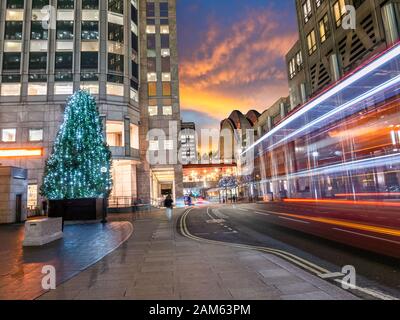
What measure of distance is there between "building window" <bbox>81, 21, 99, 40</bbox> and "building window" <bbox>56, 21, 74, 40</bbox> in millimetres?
1629

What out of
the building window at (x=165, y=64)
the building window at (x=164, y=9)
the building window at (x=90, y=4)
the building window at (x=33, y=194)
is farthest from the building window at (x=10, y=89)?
the building window at (x=164, y=9)

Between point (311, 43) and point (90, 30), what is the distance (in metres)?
31.3

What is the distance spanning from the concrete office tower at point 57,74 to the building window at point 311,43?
25.6 m

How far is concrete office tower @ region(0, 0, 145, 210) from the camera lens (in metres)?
37.3

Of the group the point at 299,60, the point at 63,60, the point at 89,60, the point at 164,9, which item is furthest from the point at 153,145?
the point at 299,60

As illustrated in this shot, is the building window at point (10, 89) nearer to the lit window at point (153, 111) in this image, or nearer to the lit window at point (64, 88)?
the lit window at point (64, 88)

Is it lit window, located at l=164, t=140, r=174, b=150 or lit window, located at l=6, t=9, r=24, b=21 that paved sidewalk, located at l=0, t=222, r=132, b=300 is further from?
lit window, located at l=6, t=9, r=24, b=21

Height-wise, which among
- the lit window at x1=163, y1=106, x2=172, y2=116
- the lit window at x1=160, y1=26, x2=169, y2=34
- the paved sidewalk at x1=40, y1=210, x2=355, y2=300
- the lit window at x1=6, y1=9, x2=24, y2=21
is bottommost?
the paved sidewalk at x1=40, y1=210, x2=355, y2=300

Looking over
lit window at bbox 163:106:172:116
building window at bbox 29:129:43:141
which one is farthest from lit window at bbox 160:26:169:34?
building window at bbox 29:129:43:141

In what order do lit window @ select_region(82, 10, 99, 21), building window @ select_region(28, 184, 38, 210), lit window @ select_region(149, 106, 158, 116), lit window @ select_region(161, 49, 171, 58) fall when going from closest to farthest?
building window @ select_region(28, 184, 38, 210) → lit window @ select_region(82, 10, 99, 21) → lit window @ select_region(149, 106, 158, 116) → lit window @ select_region(161, 49, 171, 58)
